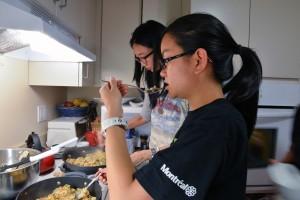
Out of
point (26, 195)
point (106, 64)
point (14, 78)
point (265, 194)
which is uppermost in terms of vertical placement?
point (106, 64)

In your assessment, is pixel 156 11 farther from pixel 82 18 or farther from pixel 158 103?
pixel 158 103

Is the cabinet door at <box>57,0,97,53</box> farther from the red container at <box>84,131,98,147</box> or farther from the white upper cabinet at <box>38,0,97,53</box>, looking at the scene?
the red container at <box>84,131,98,147</box>

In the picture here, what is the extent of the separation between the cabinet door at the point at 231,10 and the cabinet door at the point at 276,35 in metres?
0.05

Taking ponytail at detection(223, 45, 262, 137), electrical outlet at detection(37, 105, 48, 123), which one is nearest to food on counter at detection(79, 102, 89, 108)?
electrical outlet at detection(37, 105, 48, 123)

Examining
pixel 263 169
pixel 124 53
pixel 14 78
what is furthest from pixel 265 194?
pixel 14 78

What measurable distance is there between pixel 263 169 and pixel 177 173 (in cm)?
137

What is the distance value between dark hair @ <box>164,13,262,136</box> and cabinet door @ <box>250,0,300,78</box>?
45.6 inches

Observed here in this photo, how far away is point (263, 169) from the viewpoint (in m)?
1.70

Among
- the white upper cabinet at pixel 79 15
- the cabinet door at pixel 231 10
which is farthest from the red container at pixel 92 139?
the cabinet door at pixel 231 10

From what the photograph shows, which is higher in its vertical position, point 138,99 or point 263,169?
point 138,99

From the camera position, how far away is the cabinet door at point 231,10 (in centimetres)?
178

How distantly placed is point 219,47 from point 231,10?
4.20 feet

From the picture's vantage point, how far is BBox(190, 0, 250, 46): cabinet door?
1.78 m

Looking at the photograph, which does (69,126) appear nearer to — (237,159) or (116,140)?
(116,140)
